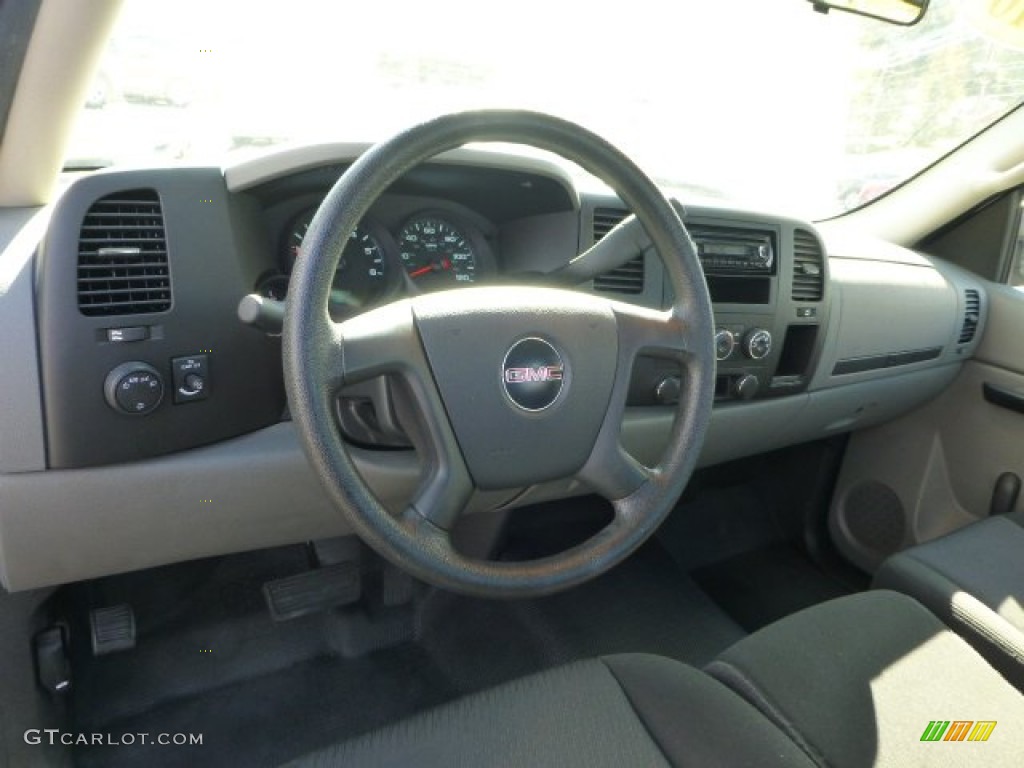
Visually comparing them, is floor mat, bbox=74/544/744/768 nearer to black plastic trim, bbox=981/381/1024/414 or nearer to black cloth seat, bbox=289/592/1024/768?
black cloth seat, bbox=289/592/1024/768

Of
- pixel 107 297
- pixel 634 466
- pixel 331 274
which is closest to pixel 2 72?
pixel 107 297

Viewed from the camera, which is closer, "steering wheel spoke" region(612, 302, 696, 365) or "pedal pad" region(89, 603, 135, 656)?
"steering wheel spoke" region(612, 302, 696, 365)

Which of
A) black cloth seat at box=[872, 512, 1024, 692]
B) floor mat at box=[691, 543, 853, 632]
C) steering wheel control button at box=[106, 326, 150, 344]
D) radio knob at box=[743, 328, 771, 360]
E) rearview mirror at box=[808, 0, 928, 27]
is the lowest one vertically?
floor mat at box=[691, 543, 853, 632]

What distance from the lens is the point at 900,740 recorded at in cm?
103

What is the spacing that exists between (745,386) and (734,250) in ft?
1.05

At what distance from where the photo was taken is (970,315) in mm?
2346

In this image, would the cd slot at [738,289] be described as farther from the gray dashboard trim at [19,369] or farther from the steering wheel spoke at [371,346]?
the gray dashboard trim at [19,369]

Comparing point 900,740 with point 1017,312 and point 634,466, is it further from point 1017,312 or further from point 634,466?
point 1017,312

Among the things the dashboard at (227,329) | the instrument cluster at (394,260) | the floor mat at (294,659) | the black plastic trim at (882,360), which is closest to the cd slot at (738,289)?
the dashboard at (227,329)

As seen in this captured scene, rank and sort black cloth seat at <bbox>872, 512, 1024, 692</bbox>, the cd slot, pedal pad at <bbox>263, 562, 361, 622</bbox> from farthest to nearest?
1. pedal pad at <bbox>263, 562, 361, 622</bbox>
2. the cd slot
3. black cloth seat at <bbox>872, 512, 1024, 692</bbox>

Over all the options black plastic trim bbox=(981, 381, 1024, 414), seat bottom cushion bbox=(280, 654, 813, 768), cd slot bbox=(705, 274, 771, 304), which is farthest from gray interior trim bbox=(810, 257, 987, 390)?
seat bottom cushion bbox=(280, 654, 813, 768)

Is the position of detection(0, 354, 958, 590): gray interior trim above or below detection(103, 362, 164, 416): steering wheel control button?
below

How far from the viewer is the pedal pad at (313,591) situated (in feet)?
6.12

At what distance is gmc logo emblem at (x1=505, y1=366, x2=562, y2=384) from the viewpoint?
40.9 inches
